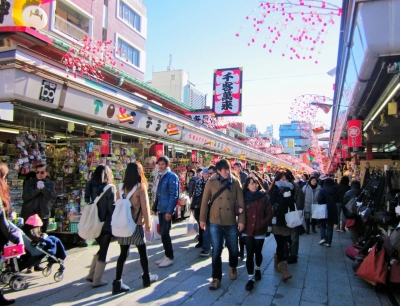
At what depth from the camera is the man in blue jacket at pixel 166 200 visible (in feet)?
18.0

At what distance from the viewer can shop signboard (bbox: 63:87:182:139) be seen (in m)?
5.92

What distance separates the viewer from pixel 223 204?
185 inches

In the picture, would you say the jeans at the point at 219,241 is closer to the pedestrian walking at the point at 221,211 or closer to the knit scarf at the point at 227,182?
the pedestrian walking at the point at 221,211

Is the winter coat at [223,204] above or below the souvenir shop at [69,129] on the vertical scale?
below

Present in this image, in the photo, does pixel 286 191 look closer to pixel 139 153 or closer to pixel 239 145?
pixel 139 153

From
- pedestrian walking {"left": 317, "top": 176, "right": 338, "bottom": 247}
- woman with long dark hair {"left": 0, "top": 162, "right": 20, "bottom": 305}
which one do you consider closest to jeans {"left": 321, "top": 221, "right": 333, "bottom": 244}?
pedestrian walking {"left": 317, "top": 176, "right": 338, "bottom": 247}

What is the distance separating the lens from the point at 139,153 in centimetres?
990

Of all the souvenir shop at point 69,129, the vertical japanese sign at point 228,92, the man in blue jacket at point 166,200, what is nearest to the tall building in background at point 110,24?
the vertical japanese sign at point 228,92

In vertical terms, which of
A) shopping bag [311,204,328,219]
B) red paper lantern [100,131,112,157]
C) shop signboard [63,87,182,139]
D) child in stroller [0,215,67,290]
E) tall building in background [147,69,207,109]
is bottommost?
child in stroller [0,215,67,290]

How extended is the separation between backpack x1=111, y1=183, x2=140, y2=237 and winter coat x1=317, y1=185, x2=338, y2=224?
5.20 m

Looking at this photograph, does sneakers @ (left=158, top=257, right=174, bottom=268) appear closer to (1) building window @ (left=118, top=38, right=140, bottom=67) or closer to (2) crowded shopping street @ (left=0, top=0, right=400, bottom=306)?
(2) crowded shopping street @ (left=0, top=0, right=400, bottom=306)

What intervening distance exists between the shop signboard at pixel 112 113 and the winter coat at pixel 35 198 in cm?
147

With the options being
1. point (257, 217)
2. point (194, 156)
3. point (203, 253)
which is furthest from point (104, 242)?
point (194, 156)

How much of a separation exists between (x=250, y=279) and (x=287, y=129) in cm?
8648
